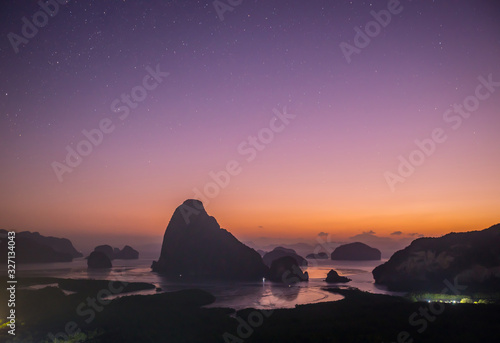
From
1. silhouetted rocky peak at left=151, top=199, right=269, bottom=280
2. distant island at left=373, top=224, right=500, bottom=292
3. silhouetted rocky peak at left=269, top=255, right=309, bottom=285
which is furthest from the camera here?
silhouetted rocky peak at left=151, top=199, right=269, bottom=280

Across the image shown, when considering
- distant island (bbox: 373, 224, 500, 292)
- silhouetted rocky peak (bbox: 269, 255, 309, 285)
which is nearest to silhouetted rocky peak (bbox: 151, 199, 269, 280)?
silhouetted rocky peak (bbox: 269, 255, 309, 285)

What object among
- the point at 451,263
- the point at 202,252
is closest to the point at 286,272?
the point at 202,252

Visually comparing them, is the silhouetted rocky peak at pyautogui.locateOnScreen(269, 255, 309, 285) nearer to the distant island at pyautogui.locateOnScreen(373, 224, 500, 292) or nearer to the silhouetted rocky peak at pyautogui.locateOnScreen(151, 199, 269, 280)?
the silhouetted rocky peak at pyautogui.locateOnScreen(151, 199, 269, 280)

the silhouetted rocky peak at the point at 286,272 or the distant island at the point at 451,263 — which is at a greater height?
the distant island at the point at 451,263

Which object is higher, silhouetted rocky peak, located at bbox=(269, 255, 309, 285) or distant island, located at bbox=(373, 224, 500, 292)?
distant island, located at bbox=(373, 224, 500, 292)

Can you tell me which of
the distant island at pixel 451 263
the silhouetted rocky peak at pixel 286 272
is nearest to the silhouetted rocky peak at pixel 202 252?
the silhouetted rocky peak at pixel 286 272

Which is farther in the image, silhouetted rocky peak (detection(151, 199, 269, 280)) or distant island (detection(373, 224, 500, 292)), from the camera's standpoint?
silhouetted rocky peak (detection(151, 199, 269, 280))

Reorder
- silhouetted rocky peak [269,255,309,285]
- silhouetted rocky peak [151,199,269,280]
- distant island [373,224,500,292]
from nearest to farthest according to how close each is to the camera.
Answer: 1. distant island [373,224,500,292]
2. silhouetted rocky peak [269,255,309,285]
3. silhouetted rocky peak [151,199,269,280]

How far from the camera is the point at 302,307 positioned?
45.9 meters

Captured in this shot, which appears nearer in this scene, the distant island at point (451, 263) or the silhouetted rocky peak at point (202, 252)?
the distant island at point (451, 263)

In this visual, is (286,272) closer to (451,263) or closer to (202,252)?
(202,252)

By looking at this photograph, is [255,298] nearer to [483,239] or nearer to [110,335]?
[110,335]

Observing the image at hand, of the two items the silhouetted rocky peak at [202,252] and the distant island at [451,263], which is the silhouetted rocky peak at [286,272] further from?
the distant island at [451,263]

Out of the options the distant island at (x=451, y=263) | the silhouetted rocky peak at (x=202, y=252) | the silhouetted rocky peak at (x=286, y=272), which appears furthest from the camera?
the silhouetted rocky peak at (x=202, y=252)
